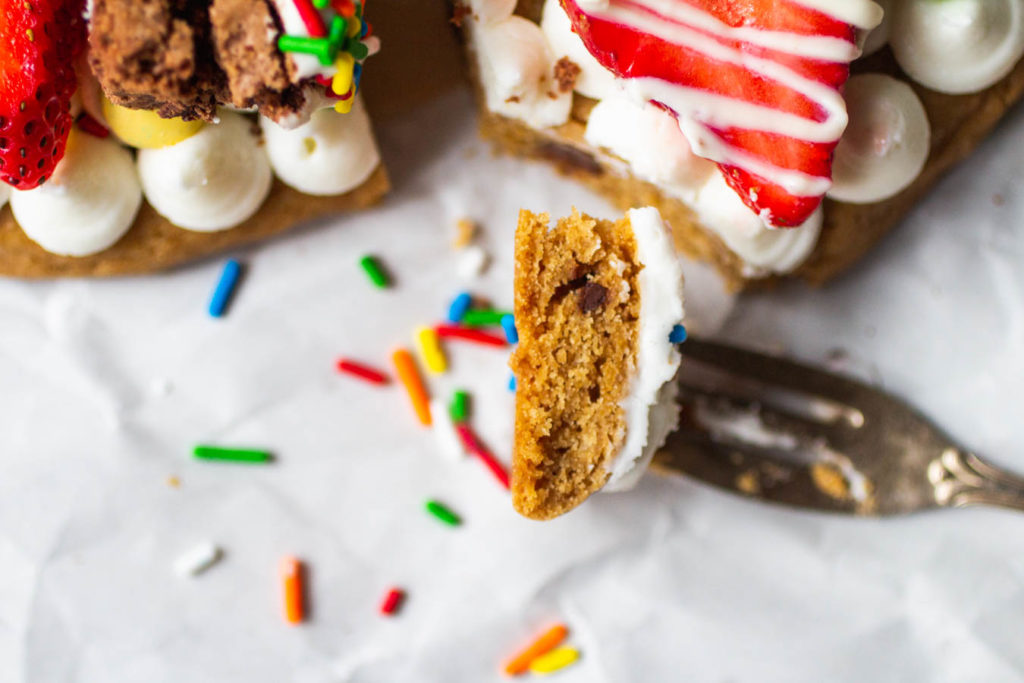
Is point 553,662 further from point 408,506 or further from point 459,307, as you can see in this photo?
point 459,307

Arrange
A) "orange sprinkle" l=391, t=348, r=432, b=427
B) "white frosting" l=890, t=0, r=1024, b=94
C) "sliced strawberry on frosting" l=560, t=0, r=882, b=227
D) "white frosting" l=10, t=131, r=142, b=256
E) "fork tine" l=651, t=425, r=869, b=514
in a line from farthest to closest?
"orange sprinkle" l=391, t=348, r=432, b=427 → "fork tine" l=651, t=425, r=869, b=514 → "white frosting" l=10, t=131, r=142, b=256 → "white frosting" l=890, t=0, r=1024, b=94 → "sliced strawberry on frosting" l=560, t=0, r=882, b=227

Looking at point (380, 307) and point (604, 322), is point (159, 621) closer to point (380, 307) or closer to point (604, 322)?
point (380, 307)

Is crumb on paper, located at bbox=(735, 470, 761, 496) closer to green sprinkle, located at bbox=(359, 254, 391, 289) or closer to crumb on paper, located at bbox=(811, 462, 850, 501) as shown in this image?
crumb on paper, located at bbox=(811, 462, 850, 501)

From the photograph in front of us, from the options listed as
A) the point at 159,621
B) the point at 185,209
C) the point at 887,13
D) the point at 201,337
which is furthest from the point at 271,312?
the point at 887,13

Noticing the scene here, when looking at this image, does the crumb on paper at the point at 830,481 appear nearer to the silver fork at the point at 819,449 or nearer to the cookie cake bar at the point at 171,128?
the silver fork at the point at 819,449

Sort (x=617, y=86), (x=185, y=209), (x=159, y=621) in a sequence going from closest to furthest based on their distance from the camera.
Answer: (x=617, y=86) → (x=185, y=209) → (x=159, y=621)

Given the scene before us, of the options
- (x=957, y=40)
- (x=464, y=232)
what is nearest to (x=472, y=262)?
(x=464, y=232)

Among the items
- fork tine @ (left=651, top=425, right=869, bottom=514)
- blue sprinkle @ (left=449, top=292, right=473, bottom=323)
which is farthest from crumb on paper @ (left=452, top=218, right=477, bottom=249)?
fork tine @ (left=651, top=425, right=869, bottom=514)
